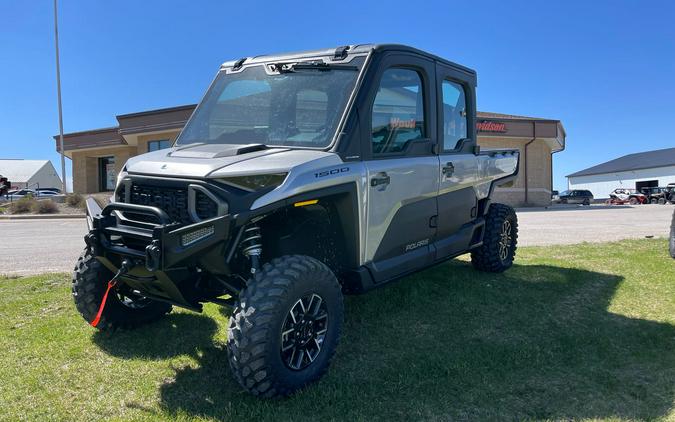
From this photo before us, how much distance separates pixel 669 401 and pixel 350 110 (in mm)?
2989

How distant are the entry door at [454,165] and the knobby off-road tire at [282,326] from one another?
6.23ft

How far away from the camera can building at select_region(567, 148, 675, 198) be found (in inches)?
2354

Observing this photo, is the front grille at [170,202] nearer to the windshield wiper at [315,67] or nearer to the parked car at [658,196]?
the windshield wiper at [315,67]

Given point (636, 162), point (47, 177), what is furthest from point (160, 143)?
point (47, 177)

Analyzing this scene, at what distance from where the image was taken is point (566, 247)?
31.4 feet

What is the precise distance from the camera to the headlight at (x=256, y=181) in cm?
333

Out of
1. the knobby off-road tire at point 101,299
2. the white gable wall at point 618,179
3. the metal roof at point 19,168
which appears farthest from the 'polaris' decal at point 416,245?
the metal roof at point 19,168

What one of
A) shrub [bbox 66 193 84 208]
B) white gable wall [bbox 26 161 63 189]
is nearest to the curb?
shrub [bbox 66 193 84 208]

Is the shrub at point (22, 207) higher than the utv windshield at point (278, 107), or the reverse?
the utv windshield at point (278, 107)

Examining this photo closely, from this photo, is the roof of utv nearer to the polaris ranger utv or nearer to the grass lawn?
the polaris ranger utv

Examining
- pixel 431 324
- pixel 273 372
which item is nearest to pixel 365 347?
pixel 431 324

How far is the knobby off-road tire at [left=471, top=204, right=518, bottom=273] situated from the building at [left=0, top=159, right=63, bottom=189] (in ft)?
315

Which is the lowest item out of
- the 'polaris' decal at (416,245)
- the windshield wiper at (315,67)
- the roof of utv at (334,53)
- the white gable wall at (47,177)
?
the 'polaris' decal at (416,245)

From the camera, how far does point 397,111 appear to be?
14.7 feet
